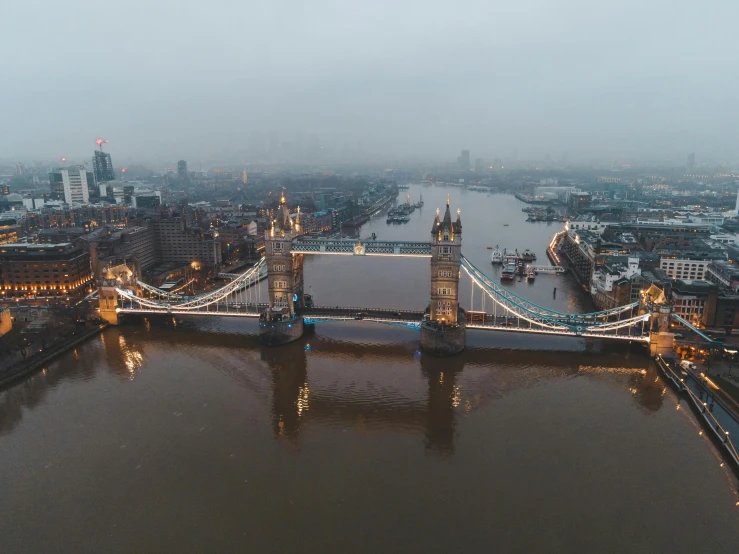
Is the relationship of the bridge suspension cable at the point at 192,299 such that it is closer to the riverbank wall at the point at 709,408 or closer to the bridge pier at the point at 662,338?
the bridge pier at the point at 662,338

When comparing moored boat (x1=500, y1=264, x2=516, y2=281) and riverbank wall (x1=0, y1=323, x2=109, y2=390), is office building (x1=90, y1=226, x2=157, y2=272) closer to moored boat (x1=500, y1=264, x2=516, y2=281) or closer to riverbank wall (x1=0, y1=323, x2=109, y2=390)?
riverbank wall (x1=0, y1=323, x2=109, y2=390)

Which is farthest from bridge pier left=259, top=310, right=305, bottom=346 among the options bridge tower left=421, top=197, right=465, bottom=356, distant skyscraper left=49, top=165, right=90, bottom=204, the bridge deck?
Result: distant skyscraper left=49, top=165, right=90, bottom=204

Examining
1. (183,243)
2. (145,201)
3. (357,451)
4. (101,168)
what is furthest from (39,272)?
(101,168)

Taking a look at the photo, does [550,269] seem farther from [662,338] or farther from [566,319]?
[662,338]

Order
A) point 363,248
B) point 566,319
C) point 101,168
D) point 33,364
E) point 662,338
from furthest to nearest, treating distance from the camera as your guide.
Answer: point 101,168 < point 363,248 < point 566,319 < point 662,338 < point 33,364

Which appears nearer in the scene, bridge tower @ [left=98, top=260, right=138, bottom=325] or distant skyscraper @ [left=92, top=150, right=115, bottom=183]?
bridge tower @ [left=98, top=260, right=138, bottom=325]

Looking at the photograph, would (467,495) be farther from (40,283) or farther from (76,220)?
(76,220)

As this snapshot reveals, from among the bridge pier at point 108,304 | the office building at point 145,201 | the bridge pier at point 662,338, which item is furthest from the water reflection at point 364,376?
the office building at point 145,201
